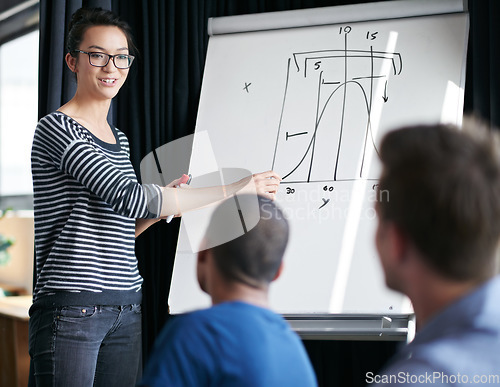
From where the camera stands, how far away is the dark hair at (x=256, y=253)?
0.91 metres

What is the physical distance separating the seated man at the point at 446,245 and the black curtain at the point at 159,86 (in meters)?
1.54

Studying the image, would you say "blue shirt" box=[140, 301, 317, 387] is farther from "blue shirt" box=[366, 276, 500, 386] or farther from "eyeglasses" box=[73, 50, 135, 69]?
"eyeglasses" box=[73, 50, 135, 69]

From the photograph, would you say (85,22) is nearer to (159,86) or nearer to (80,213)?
(80,213)

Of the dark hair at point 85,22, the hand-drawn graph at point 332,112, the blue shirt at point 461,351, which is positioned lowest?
the blue shirt at point 461,351

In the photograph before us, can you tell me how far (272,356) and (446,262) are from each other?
10.6 inches

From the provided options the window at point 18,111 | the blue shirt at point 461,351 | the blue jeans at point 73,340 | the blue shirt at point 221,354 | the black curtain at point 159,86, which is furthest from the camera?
the window at point 18,111

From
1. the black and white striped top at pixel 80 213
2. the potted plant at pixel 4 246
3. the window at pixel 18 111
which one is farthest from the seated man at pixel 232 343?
the window at pixel 18 111

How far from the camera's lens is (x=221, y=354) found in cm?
78

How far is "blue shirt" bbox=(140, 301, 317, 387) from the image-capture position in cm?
78

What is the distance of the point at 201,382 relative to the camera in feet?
2.56

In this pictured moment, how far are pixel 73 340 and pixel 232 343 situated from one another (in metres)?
0.68

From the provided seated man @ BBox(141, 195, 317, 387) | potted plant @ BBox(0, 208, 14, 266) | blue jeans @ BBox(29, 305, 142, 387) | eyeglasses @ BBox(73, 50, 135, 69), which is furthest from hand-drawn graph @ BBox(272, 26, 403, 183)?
potted plant @ BBox(0, 208, 14, 266)

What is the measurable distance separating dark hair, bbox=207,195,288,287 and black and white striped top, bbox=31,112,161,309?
432 millimetres

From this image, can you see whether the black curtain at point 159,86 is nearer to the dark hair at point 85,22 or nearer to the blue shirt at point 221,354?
the dark hair at point 85,22
